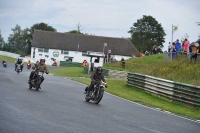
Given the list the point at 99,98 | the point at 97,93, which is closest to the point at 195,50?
the point at 97,93

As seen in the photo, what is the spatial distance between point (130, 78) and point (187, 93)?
34.1 feet

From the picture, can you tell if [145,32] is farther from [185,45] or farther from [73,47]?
[185,45]

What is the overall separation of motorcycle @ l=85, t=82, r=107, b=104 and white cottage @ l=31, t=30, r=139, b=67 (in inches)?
3606

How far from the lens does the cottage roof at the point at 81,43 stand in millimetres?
115500

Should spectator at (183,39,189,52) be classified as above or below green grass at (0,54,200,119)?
above

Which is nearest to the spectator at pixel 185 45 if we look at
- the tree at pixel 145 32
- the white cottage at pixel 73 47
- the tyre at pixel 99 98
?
the tyre at pixel 99 98

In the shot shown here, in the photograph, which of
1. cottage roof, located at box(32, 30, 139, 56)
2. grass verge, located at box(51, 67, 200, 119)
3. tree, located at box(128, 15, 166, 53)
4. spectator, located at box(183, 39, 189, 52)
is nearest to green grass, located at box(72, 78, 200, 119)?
grass verge, located at box(51, 67, 200, 119)

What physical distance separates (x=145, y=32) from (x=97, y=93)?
105 meters

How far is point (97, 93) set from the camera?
2150cm

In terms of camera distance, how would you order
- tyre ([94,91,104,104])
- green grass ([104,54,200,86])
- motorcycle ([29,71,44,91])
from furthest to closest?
green grass ([104,54,200,86]), motorcycle ([29,71,44,91]), tyre ([94,91,104,104])

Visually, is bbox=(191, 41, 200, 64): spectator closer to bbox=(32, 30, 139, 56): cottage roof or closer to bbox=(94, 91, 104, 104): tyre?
bbox=(94, 91, 104, 104): tyre

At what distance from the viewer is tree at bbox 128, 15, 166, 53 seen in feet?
404

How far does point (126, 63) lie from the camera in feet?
186

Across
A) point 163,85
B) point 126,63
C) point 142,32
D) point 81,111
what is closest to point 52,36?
point 142,32
